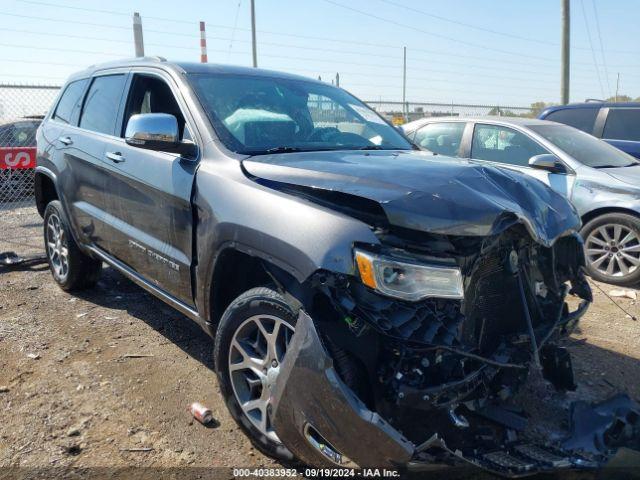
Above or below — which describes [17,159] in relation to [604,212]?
above

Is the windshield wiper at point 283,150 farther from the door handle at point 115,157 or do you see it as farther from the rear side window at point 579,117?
the rear side window at point 579,117

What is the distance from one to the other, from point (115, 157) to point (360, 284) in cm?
237

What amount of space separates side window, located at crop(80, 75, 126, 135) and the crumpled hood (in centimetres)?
177

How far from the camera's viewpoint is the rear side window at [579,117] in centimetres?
821

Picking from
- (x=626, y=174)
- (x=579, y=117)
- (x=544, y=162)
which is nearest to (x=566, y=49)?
(x=579, y=117)

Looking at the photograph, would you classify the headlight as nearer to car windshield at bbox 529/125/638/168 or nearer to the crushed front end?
the crushed front end

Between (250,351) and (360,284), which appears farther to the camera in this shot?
(250,351)

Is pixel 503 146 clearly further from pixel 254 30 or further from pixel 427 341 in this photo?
pixel 254 30

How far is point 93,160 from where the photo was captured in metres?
4.22

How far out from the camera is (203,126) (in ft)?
10.6

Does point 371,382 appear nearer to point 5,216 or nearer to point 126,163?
point 126,163

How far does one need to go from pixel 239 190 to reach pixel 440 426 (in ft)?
4.65

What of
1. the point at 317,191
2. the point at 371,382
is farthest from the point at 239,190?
the point at 371,382

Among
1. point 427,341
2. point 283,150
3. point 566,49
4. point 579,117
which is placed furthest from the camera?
point 566,49
